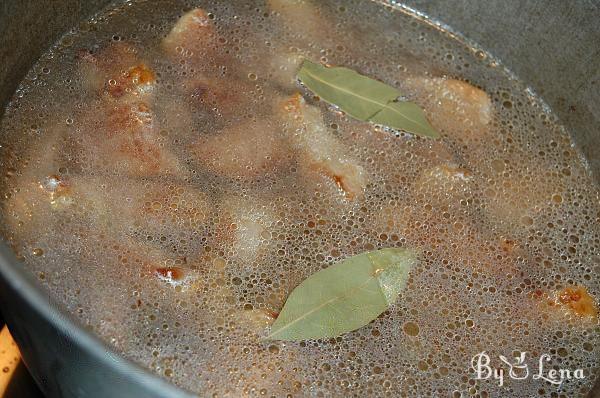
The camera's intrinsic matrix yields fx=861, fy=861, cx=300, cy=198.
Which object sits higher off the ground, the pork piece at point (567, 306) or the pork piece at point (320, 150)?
the pork piece at point (320, 150)

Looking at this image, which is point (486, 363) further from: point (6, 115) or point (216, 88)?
point (6, 115)

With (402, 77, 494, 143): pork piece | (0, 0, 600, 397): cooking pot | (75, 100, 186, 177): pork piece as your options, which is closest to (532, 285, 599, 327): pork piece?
(0, 0, 600, 397): cooking pot

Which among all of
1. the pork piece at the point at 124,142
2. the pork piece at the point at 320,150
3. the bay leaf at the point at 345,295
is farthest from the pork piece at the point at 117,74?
the bay leaf at the point at 345,295

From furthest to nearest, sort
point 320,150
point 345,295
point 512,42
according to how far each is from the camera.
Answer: point 512,42 < point 320,150 < point 345,295

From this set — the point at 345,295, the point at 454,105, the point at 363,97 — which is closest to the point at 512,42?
the point at 454,105

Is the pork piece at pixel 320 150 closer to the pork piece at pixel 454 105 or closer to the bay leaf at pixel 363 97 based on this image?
the bay leaf at pixel 363 97

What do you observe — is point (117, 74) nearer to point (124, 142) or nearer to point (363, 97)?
point (124, 142)
